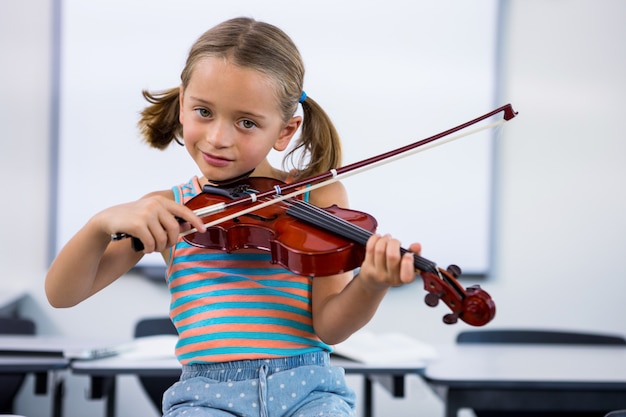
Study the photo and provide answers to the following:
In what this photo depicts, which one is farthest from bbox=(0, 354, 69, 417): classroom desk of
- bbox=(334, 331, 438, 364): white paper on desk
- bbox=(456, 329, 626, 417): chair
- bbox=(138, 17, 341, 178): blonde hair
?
bbox=(456, 329, 626, 417): chair

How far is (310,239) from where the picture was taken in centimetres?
140

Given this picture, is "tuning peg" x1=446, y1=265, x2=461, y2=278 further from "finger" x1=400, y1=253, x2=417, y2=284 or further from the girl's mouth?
the girl's mouth

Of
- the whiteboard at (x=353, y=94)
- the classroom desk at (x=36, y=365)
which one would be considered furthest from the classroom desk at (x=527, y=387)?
the whiteboard at (x=353, y=94)

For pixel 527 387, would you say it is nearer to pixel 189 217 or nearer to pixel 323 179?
pixel 323 179

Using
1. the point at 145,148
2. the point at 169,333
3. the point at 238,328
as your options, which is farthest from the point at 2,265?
the point at 238,328

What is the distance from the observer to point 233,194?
1.52 metres

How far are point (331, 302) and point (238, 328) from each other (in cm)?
17

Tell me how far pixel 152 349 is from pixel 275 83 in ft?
4.36

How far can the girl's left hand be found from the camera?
48.4 inches

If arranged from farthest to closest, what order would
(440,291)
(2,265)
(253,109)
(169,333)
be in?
(2,265)
(169,333)
(253,109)
(440,291)

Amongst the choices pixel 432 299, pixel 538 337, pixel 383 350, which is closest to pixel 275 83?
pixel 432 299

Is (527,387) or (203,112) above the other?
(203,112)

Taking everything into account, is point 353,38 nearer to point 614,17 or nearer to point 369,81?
point 369,81

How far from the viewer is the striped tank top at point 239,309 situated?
1.53 metres
